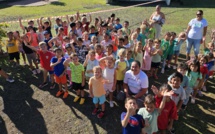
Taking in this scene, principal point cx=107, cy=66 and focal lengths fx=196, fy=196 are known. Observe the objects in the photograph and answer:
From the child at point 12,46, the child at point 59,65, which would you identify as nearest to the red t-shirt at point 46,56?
the child at point 59,65

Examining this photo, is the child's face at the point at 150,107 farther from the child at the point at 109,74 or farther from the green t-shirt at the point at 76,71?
the green t-shirt at the point at 76,71

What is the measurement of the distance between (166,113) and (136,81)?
45.2 inches

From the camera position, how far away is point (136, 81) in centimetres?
507

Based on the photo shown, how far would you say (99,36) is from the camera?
8.31m

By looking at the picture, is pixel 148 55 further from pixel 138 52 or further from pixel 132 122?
pixel 132 122

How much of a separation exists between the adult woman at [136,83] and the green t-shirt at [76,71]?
4.66 feet

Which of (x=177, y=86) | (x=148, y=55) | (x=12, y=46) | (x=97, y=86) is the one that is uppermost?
(x=12, y=46)

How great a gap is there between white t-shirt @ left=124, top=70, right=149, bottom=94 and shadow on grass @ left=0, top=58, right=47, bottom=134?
2.60 metres

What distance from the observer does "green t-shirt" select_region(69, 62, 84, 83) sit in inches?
228

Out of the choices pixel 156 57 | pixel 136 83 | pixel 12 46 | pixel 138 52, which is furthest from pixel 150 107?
pixel 12 46

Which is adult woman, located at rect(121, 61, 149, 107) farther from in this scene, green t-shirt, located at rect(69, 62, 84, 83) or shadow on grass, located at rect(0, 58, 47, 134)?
shadow on grass, located at rect(0, 58, 47, 134)

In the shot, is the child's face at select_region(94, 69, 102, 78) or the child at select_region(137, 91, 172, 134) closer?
the child at select_region(137, 91, 172, 134)

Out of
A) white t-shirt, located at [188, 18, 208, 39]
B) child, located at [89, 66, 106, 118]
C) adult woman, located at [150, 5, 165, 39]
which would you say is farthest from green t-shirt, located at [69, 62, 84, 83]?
adult woman, located at [150, 5, 165, 39]

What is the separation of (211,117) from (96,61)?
12.1 feet
